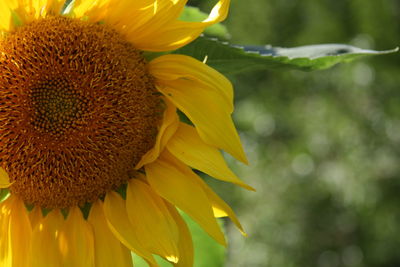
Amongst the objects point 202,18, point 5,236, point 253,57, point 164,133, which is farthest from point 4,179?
point 202,18

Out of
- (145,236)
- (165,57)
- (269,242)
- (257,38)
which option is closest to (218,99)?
(165,57)

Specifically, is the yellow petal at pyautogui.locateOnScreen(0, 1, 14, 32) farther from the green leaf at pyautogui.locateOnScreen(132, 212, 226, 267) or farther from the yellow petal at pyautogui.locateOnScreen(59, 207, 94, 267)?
the green leaf at pyautogui.locateOnScreen(132, 212, 226, 267)

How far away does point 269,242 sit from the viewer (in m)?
3.78

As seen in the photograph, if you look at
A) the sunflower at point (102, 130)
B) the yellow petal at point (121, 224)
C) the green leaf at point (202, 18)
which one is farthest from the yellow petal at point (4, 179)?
the green leaf at point (202, 18)

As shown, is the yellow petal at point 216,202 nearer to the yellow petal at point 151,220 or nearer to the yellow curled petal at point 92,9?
the yellow petal at point 151,220

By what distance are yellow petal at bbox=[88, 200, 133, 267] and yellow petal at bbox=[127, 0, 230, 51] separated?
0.24 meters

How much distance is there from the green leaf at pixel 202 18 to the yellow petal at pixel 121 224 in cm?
38

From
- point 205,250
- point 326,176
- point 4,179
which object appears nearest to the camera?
point 4,179

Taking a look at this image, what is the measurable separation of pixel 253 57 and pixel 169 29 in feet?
0.40

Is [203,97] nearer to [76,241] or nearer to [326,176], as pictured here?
[76,241]

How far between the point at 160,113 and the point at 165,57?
82 mm

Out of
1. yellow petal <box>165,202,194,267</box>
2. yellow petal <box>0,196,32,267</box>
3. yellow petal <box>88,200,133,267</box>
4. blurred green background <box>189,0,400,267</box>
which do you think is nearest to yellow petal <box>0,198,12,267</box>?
yellow petal <box>0,196,32,267</box>

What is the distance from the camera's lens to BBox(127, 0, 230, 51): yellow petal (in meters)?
0.79

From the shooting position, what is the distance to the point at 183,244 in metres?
0.83
